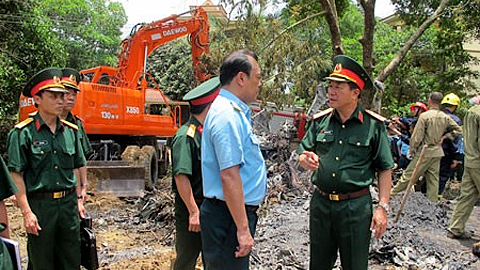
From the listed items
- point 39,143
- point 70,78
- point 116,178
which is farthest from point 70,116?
point 116,178

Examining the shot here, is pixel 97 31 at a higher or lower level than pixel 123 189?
higher

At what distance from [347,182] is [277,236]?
2491 mm

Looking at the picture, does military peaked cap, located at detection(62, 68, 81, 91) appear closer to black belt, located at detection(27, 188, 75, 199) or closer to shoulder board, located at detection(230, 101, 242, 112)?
black belt, located at detection(27, 188, 75, 199)

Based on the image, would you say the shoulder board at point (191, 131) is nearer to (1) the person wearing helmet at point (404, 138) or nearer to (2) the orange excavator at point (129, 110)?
(2) the orange excavator at point (129, 110)

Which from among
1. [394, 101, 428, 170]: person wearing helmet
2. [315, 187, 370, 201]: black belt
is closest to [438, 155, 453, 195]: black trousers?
[394, 101, 428, 170]: person wearing helmet

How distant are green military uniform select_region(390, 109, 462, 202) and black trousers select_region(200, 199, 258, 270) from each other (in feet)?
16.8

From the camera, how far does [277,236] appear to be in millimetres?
5480

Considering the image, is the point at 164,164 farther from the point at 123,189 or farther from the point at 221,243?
the point at 221,243

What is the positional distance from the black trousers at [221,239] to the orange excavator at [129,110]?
21.1 ft

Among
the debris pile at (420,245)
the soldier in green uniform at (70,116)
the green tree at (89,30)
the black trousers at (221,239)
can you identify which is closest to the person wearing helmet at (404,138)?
the debris pile at (420,245)

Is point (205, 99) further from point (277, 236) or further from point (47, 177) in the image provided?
point (277, 236)

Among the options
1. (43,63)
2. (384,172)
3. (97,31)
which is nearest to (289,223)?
(384,172)

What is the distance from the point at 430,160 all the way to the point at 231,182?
5.56m

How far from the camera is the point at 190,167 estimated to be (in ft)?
10.8
